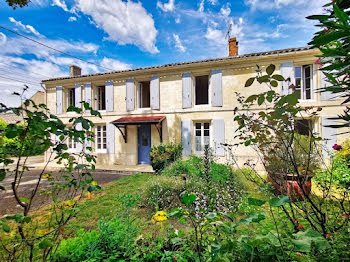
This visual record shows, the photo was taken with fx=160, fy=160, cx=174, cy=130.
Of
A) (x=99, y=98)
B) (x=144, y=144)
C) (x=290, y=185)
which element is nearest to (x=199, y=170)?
(x=290, y=185)

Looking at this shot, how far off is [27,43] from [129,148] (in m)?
7.55

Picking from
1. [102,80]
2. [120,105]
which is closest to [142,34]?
[102,80]

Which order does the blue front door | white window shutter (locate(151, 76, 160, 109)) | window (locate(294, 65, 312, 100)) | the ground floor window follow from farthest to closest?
the blue front door < white window shutter (locate(151, 76, 160, 109)) < window (locate(294, 65, 312, 100)) < the ground floor window

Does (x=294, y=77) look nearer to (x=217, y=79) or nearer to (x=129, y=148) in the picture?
(x=217, y=79)

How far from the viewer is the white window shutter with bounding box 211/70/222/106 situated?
26.3ft

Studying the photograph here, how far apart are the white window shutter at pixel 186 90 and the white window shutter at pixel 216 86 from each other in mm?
1167

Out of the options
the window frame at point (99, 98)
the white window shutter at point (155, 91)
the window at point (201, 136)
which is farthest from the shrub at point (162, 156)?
the window frame at point (99, 98)

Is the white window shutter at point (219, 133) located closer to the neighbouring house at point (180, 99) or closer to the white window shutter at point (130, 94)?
the neighbouring house at point (180, 99)

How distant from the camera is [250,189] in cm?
467

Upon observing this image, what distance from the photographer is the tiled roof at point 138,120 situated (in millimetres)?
8258

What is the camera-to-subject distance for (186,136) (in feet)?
27.5

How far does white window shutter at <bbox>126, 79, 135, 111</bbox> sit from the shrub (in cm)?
333

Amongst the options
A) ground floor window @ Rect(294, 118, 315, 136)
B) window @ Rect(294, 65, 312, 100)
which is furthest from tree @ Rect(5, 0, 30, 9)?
window @ Rect(294, 65, 312, 100)

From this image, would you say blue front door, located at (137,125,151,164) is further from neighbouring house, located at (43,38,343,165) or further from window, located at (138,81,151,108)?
window, located at (138,81,151,108)
